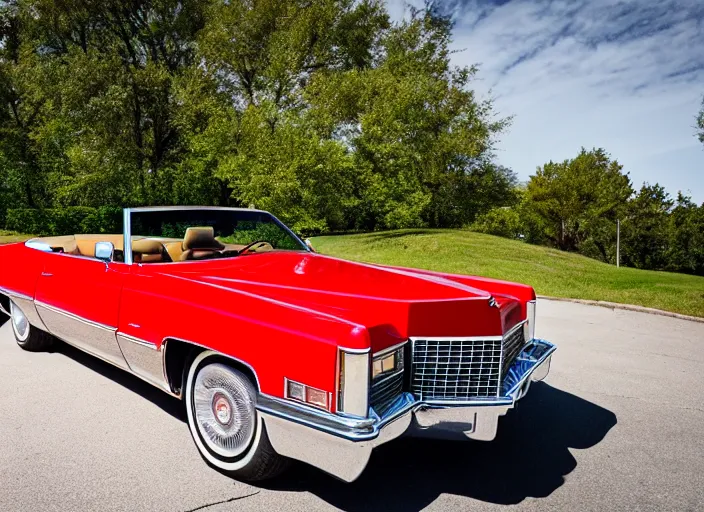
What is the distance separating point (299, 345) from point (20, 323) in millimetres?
4146

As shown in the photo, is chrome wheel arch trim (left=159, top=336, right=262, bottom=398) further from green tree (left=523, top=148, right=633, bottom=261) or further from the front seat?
green tree (left=523, top=148, right=633, bottom=261)

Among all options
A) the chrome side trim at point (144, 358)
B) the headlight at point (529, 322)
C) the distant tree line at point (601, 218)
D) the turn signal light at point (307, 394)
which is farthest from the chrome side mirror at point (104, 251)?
the distant tree line at point (601, 218)

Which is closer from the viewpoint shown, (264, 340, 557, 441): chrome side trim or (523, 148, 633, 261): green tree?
(264, 340, 557, 441): chrome side trim

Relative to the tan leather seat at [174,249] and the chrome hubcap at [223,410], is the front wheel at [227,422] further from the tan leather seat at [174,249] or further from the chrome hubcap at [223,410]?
the tan leather seat at [174,249]

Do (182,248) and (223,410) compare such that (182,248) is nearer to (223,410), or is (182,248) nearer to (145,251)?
(145,251)

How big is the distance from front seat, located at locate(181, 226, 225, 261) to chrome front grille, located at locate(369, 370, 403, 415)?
6.35 ft

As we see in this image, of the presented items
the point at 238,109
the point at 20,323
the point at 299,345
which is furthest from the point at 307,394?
the point at 238,109

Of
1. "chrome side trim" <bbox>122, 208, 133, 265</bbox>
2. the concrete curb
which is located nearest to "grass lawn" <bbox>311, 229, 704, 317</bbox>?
the concrete curb

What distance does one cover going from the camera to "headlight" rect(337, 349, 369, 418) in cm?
213

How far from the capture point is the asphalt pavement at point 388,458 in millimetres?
2484

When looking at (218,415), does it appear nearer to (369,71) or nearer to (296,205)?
(296,205)

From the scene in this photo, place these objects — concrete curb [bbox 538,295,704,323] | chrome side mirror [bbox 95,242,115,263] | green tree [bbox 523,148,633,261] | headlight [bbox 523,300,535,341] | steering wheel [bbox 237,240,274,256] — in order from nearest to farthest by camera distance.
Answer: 1. headlight [bbox 523,300,535,341]
2. chrome side mirror [bbox 95,242,115,263]
3. steering wheel [bbox 237,240,274,256]
4. concrete curb [bbox 538,295,704,323]
5. green tree [bbox 523,148,633,261]

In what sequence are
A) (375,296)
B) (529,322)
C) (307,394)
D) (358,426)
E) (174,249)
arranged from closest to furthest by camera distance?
(358,426) < (307,394) < (375,296) < (529,322) < (174,249)

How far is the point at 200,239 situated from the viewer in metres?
3.77
